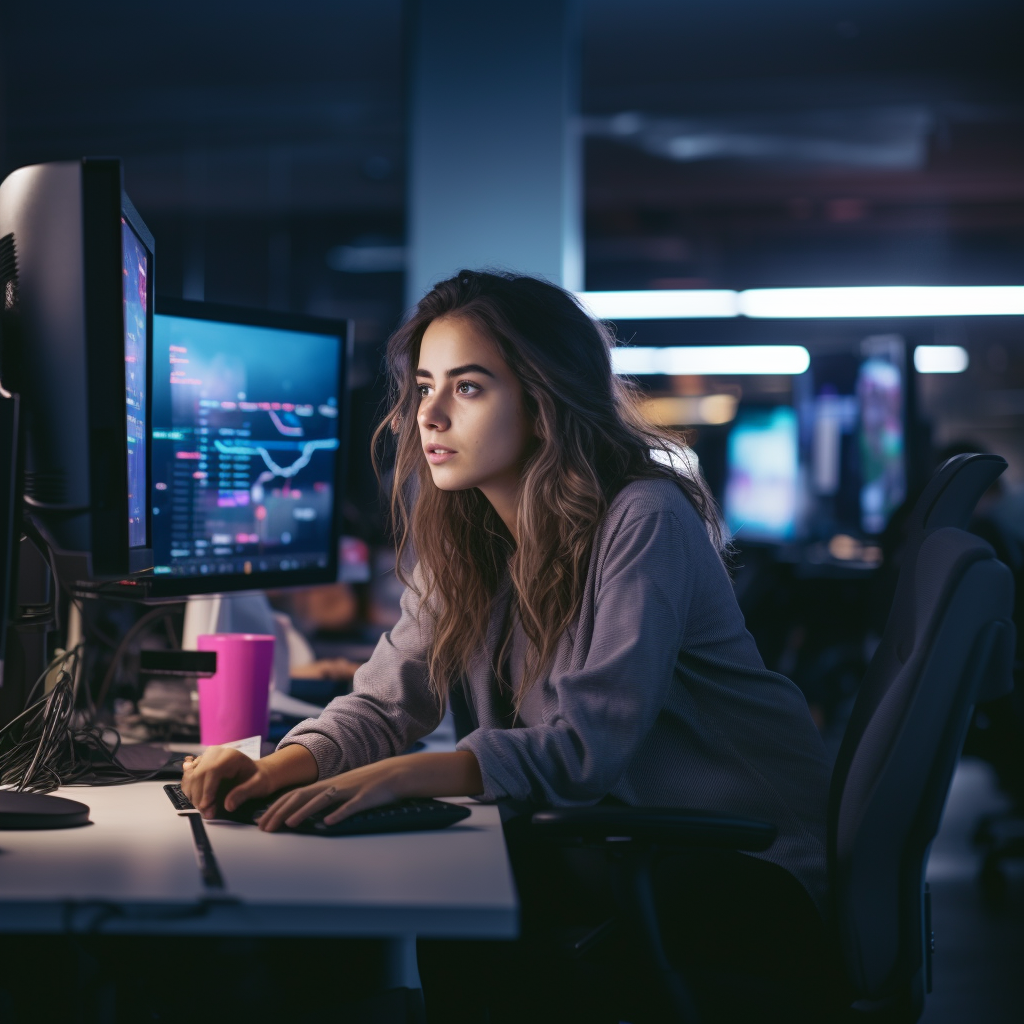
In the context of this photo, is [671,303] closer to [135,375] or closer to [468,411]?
[468,411]

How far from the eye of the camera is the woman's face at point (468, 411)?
4.41 feet

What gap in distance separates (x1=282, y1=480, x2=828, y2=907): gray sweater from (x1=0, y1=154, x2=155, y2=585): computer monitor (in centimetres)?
36

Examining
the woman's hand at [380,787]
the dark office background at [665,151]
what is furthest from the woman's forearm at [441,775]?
the dark office background at [665,151]

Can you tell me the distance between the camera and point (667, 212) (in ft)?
24.4

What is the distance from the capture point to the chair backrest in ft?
3.41

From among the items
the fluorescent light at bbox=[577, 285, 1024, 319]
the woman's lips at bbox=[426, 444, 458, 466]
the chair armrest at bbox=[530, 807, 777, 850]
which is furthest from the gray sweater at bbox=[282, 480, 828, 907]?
the fluorescent light at bbox=[577, 285, 1024, 319]

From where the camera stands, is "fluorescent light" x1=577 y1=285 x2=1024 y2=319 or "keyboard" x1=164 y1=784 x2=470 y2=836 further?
"fluorescent light" x1=577 y1=285 x2=1024 y2=319

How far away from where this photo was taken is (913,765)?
1049 mm

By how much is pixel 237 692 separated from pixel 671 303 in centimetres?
666

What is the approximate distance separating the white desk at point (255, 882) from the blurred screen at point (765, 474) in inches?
194

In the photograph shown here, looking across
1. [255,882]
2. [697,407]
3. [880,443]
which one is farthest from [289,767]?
[697,407]

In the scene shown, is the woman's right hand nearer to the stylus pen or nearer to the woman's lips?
the stylus pen

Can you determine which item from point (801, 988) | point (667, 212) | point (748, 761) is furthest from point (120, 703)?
point (667, 212)

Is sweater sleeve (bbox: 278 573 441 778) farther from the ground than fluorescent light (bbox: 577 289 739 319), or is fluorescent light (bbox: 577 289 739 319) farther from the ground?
fluorescent light (bbox: 577 289 739 319)
